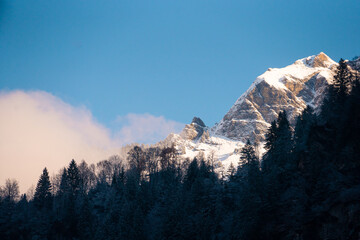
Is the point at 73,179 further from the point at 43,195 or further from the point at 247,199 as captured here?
the point at 247,199

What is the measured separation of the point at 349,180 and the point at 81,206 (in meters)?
60.5

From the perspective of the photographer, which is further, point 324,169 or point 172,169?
point 172,169

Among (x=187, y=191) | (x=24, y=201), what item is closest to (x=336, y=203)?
(x=187, y=191)

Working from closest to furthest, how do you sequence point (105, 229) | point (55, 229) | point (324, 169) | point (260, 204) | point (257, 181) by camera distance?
point (324, 169)
point (260, 204)
point (257, 181)
point (105, 229)
point (55, 229)

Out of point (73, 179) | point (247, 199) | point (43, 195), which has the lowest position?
point (247, 199)

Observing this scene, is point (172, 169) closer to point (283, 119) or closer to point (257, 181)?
point (283, 119)

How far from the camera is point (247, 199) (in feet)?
178

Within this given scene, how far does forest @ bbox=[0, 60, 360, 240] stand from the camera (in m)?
45.1

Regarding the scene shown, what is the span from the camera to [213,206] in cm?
6550

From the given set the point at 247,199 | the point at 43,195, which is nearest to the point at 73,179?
the point at 43,195

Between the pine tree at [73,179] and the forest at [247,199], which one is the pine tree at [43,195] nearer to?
the forest at [247,199]

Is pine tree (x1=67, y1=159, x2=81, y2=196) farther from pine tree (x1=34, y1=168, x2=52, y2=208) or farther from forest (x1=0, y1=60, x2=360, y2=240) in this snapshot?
pine tree (x1=34, y1=168, x2=52, y2=208)

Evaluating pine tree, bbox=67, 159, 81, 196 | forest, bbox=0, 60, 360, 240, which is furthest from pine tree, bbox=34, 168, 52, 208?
pine tree, bbox=67, 159, 81, 196

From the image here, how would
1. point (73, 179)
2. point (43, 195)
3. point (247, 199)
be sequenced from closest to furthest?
point (247, 199) → point (43, 195) → point (73, 179)
